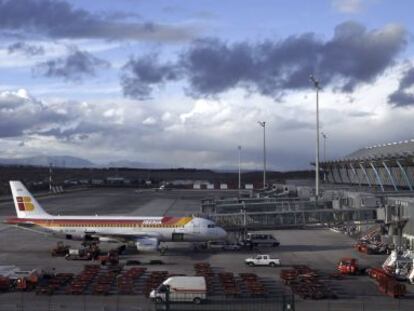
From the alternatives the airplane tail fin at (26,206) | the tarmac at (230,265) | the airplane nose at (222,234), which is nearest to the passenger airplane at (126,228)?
the airplane nose at (222,234)

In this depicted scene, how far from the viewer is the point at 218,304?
3816 cm

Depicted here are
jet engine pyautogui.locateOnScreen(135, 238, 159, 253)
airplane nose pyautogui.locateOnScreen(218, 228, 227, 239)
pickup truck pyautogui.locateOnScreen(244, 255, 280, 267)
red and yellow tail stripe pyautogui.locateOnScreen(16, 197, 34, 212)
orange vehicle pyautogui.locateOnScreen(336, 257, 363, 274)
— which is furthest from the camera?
red and yellow tail stripe pyautogui.locateOnScreen(16, 197, 34, 212)

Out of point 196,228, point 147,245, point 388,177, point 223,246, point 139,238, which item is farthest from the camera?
point 388,177

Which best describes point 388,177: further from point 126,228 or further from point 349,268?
point 349,268

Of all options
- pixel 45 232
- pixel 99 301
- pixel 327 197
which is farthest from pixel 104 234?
pixel 327 197

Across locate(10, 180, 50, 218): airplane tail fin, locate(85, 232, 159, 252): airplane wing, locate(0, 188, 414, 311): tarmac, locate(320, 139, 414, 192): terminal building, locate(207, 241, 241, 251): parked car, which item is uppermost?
locate(320, 139, 414, 192): terminal building

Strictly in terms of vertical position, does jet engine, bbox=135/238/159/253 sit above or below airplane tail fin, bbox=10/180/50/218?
below

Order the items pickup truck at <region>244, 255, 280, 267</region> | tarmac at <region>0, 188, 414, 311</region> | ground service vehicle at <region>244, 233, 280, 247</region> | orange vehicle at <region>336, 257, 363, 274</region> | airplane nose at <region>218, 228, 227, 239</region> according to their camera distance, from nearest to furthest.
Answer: tarmac at <region>0, 188, 414, 311</region>, orange vehicle at <region>336, 257, 363, 274</region>, pickup truck at <region>244, 255, 280, 267</region>, airplane nose at <region>218, 228, 227, 239</region>, ground service vehicle at <region>244, 233, 280, 247</region>

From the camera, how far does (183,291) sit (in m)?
41.1

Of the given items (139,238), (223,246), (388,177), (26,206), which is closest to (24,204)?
(26,206)

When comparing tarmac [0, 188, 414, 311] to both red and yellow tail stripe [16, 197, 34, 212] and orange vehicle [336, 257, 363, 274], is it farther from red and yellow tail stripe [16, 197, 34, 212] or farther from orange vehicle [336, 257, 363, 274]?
red and yellow tail stripe [16, 197, 34, 212]

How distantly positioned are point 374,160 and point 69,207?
6554 cm

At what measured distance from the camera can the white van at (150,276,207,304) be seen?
40.5 metres

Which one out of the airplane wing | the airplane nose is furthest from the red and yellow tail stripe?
the airplane nose
